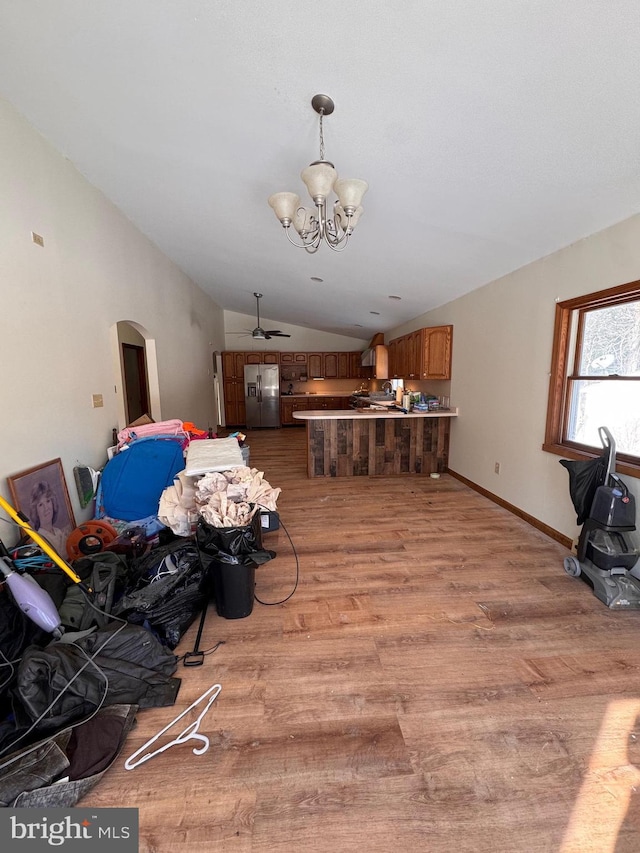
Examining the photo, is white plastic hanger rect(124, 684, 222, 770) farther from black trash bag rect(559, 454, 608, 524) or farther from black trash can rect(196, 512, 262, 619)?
black trash bag rect(559, 454, 608, 524)

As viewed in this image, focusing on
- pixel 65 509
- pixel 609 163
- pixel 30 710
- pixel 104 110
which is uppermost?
pixel 104 110

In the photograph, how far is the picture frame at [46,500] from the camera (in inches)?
78.7

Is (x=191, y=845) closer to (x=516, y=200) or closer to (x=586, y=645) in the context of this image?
(x=586, y=645)

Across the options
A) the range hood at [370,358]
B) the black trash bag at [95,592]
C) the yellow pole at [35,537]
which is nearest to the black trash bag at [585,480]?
the black trash bag at [95,592]

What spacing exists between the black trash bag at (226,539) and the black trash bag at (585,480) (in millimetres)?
2154

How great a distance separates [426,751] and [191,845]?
84cm

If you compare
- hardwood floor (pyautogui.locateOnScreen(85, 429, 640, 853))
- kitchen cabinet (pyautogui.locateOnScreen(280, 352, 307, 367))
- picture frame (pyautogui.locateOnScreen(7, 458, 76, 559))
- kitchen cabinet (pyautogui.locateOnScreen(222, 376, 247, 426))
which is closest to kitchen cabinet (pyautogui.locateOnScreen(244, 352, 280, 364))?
kitchen cabinet (pyautogui.locateOnScreen(280, 352, 307, 367))

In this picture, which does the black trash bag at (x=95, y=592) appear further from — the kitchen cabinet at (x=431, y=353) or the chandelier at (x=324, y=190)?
the kitchen cabinet at (x=431, y=353)

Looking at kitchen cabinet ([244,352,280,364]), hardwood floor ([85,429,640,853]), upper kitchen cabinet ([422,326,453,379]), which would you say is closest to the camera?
hardwood floor ([85,429,640,853])

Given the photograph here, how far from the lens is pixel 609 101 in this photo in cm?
148

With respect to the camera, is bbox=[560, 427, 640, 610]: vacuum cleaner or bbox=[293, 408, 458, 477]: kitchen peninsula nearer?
bbox=[560, 427, 640, 610]: vacuum cleaner

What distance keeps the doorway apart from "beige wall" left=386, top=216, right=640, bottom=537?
4260 mm

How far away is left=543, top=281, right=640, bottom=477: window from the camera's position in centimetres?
→ 236

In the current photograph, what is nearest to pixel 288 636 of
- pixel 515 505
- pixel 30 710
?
pixel 30 710
